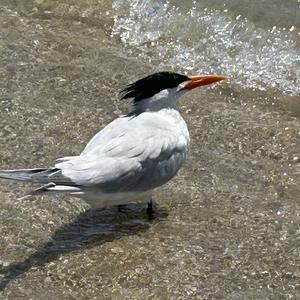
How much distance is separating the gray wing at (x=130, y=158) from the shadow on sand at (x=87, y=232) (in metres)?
0.27

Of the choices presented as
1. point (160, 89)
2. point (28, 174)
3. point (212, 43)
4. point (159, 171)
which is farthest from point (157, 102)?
point (212, 43)

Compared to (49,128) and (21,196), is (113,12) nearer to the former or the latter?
(49,128)

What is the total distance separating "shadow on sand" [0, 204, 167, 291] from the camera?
4.18m

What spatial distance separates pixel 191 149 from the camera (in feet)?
17.2

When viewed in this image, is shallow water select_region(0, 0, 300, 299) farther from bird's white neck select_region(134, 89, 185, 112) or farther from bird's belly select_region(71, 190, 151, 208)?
bird's white neck select_region(134, 89, 185, 112)

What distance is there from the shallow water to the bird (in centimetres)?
26

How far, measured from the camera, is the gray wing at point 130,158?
4289mm

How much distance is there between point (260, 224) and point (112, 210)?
0.80 meters

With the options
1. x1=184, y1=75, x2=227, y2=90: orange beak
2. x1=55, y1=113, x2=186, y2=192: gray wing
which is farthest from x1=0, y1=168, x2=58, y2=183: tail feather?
x1=184, y1=75, x2=227, y2=90: orange beak

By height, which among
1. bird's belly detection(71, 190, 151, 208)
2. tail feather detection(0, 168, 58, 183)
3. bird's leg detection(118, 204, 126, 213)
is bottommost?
bird's leg detection(118, 204, 126, 213)

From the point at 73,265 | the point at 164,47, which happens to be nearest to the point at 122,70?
→ the point at 164,47

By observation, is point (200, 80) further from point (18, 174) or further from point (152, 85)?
point (18, 174)

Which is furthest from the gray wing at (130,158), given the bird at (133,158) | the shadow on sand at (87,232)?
A: the shadow on sand at (87,232)

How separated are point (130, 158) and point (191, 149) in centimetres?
92
